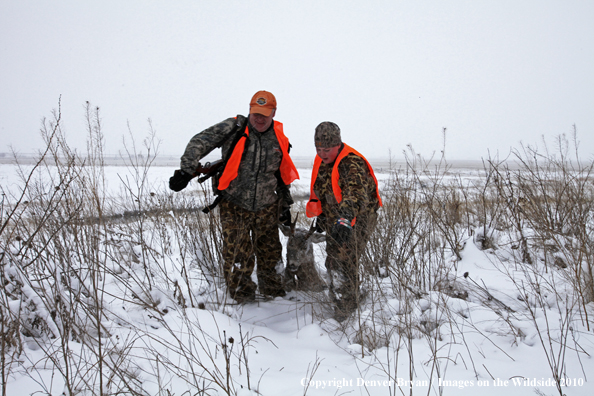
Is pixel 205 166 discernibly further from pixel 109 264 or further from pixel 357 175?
pixel 109 264

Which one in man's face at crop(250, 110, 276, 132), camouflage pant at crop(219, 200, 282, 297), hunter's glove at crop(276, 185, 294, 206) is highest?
man's face at crop(250, 110, 276, 132)

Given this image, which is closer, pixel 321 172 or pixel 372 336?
pixel 372 336

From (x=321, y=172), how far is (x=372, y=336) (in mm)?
1577

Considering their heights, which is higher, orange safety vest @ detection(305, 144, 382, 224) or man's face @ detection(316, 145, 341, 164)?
man's face @ detection(316, 145, 341, 164)

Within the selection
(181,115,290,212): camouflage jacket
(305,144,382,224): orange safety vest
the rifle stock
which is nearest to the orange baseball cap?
(181,115,290,212): camouflage jacket

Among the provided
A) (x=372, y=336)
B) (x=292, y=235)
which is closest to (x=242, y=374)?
(x=372, y=336)

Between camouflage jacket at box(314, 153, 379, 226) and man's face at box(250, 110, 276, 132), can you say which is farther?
man's face at box(250, 110, 276, 132)

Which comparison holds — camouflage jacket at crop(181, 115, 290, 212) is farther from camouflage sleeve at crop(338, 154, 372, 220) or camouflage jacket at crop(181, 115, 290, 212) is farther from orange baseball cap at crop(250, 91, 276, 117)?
camouflage sleeve at crop(338, 154, 372, 220)

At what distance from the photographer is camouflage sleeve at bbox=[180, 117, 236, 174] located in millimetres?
2664

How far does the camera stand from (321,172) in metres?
3.12

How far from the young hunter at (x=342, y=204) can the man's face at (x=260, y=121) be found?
19.1 inches

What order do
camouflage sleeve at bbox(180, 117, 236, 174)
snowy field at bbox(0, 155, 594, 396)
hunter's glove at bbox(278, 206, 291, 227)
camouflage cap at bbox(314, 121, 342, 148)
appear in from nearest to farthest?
snowy field at bbox(0, 155, 594, 396) → camouflage sleeve at bbox(180, 117, 236, 174) → camouflage cap at bbox(314, 121, 342, 148) → hunter's glove at bbox(278, 206, 291, 227)

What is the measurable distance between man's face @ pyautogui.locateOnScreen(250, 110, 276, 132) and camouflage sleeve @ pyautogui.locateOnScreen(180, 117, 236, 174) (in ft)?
0.62

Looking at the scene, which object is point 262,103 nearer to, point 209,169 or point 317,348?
point 209,169
